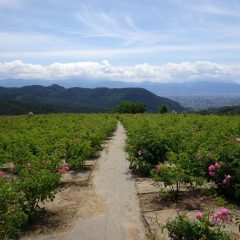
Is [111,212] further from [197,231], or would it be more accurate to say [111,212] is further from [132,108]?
[132,108]

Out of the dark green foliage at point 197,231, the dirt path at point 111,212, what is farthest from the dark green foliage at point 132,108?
the dark green foliage at point 197,231

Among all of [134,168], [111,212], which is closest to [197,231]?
[111,212]

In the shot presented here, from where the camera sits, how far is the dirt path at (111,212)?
815 centimetres

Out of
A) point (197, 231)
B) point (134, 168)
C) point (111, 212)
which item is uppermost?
point (197, 231)

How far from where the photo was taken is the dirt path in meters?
8.15

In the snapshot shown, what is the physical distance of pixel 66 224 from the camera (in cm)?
888

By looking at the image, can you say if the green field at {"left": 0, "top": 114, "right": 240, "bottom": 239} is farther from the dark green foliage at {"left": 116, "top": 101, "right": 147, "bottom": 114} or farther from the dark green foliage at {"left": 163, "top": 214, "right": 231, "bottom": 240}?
the dark green foliage at {"left": 116, "top": 101, "right": 147, "bottom": 114}

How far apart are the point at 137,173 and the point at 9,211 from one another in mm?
7537

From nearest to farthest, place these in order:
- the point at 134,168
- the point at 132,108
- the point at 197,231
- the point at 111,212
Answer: the point at 197,231, the point at 111,212, the point at 134,168, the point at 132,108

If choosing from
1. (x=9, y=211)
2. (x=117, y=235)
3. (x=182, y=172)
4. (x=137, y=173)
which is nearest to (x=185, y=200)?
(x=182, y=172)

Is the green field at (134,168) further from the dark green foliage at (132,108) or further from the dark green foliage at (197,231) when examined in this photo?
the dark green foliage at (132,108)

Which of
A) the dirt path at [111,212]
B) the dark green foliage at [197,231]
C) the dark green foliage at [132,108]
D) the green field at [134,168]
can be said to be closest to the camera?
the dark green foliage at [197,231]

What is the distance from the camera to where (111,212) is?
9.49 meters

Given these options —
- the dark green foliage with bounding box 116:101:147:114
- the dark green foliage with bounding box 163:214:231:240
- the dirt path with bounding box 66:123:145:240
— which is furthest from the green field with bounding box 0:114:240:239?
the dark green foliage with bounding box 116:101:147:114
